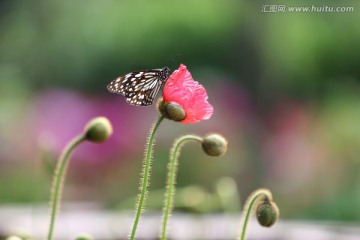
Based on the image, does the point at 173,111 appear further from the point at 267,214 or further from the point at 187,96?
the point at 267,214

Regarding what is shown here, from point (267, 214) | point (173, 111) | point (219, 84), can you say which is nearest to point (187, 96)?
point (173, 111)

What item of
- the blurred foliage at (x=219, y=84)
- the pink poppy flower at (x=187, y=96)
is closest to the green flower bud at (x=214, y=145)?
the pink poppy flower at (x=187, y=96)

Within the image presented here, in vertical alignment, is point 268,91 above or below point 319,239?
above

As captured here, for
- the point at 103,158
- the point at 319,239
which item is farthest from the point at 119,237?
the point at 103,158

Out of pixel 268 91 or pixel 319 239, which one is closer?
pixel 319 239

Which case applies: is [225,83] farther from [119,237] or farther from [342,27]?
[119,237]

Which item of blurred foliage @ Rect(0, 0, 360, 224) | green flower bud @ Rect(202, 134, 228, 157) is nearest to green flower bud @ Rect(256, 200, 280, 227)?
green flower bud @ Rect(202, 134, 228, 157)

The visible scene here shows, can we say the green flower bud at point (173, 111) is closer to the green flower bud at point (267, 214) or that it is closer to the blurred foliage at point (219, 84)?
the green flower bud at point (267, 214)
